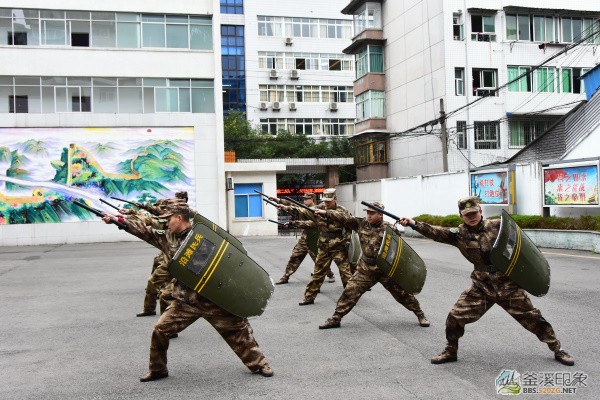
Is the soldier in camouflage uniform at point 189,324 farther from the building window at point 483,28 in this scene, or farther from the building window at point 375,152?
the building window at point 375,152

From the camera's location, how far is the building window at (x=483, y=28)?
30969 millimetres

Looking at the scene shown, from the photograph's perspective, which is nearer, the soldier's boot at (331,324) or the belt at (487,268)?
the belt at (487,268)

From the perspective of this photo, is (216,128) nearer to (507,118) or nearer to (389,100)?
(389,100)

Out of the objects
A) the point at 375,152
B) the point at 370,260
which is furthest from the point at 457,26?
the point at 370,260

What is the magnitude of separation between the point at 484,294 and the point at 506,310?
25cm

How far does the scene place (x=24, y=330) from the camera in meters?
7.99

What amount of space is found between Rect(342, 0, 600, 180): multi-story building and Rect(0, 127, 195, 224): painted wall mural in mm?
12621

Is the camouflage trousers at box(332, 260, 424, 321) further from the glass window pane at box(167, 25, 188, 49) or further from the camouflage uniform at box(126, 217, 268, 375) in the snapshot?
the glass window pane at box(167, 25, 188, 49)

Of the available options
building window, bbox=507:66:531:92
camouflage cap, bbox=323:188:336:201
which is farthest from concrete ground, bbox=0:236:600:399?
building window, bbox=507:66:531:92

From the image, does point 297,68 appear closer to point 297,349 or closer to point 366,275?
point 366,275

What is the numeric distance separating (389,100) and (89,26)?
56.7 feet

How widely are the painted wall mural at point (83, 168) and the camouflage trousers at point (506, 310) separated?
22.4 meters

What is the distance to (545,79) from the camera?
3139cm

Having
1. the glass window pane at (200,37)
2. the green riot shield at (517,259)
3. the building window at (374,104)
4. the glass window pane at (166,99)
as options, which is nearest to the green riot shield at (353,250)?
the green riot shield at (517,259)
